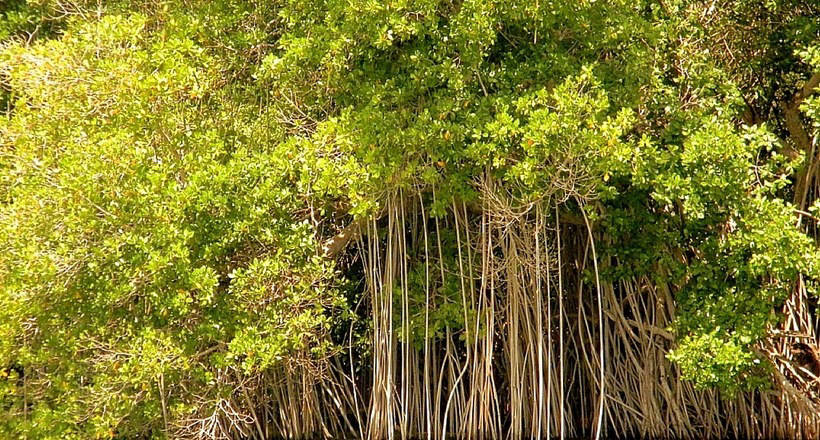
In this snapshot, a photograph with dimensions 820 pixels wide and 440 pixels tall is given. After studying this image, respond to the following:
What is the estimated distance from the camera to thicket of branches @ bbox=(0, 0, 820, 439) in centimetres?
579

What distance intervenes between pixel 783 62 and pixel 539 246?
2015 mm

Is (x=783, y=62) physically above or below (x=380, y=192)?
above

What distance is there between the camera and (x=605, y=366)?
6.98 metres

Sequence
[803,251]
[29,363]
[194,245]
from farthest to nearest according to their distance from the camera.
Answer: [29,363] → [194,245] → [803,251]

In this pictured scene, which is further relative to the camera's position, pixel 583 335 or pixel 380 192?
pixel 583 335

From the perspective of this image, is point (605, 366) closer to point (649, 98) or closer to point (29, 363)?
point (649, 98)

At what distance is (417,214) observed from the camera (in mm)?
6941

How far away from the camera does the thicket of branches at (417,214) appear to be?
228 inches

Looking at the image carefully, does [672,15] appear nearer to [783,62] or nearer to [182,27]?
[783,62]

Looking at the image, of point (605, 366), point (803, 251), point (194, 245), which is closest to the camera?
point (803, 251)

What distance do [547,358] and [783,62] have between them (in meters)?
2.50

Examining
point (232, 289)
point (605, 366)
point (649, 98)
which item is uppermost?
point (649, 98)

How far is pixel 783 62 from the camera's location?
21.4 feet

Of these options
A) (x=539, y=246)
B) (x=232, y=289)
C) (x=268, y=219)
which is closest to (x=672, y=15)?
(x=539, y=246)
